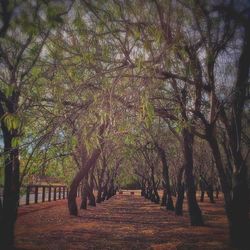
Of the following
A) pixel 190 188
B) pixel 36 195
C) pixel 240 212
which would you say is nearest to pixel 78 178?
pixel 190 188

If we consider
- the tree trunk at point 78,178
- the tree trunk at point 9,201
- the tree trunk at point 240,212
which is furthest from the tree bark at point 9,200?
the tree trunk at point 78,178

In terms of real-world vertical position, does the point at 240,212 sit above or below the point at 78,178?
below

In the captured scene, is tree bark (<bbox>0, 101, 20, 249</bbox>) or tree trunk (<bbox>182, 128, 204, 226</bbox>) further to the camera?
tree trunk (<bbox>182, 128, 204, 226</bbox>)

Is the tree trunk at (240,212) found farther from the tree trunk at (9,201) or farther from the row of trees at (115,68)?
the tree trunk at (9,201)

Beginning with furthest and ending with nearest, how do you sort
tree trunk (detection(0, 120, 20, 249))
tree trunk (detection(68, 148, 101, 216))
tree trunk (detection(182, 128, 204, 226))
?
tree trunk (detection(68, 148, 101, 216)) → tree trunk (detection(182, 128, 204, 226)) → tree trunk (detection(0, 120, 20, 249))

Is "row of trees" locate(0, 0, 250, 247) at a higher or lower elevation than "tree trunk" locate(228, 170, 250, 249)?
higher

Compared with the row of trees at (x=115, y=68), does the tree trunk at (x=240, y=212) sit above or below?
below

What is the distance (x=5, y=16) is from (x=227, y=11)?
15.4ft

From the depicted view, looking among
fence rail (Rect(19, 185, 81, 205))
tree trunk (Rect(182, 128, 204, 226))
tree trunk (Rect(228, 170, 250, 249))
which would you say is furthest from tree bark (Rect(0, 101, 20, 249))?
fence rail (Rect(19, 185, 81, 205))

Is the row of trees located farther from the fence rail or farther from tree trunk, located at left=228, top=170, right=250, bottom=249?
the fence rail

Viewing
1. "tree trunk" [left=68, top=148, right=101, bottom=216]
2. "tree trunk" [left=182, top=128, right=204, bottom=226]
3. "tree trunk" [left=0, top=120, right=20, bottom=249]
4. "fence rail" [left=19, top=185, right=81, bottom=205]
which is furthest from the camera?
"fence rail" [left=19, top=185, right=81, bottom=205]

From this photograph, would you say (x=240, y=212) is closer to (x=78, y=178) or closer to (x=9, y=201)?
(x=9, y=201)

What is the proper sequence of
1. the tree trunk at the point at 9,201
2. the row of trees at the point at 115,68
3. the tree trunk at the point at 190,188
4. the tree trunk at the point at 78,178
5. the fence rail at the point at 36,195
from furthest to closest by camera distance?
the fence rail at the point at 36,195
the tree trunk at the point at 78,178
the tree trunk at the point at 190,188
the tree trunk at the point at 9,201
the row of trees at the point at 115,68

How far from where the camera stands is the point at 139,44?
A: 317 inches
